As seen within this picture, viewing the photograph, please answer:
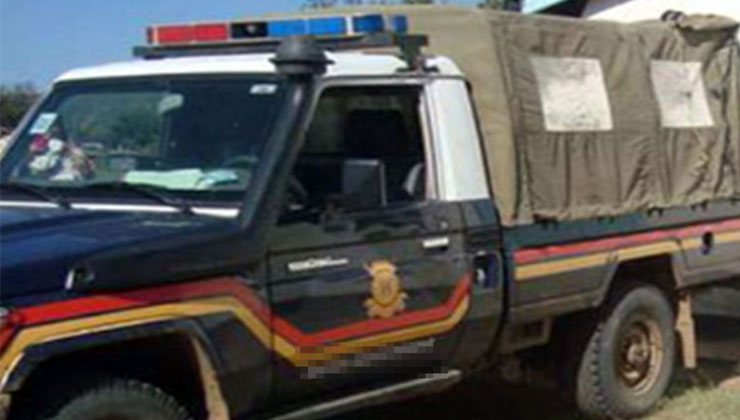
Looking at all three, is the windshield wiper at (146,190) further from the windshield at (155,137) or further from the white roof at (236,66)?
the white roof at (236,66)

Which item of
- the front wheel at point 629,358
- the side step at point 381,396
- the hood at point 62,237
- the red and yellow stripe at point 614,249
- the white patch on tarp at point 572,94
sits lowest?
the front wheel at point 629,358

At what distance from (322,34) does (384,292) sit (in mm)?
1218

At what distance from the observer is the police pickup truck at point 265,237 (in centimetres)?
467

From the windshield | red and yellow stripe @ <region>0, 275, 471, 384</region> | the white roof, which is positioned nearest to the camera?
red and yellow stripe @ <region>0, 275, 471, 384</region>

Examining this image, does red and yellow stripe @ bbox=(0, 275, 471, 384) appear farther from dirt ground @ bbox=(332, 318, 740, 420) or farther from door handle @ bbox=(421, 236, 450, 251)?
dirt ground @ bbox=(332, 318, 740, 420)

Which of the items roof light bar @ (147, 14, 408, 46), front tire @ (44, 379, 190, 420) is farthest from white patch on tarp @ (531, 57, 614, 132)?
front tire @ (44, 379, 190, 420)

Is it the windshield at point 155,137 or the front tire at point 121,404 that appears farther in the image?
the windshield at point 155,137

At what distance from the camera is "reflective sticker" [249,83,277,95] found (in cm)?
550

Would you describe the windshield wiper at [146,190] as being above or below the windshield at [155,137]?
below

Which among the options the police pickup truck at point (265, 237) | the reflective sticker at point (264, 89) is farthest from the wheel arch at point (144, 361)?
the reflective sticker at point (264, 89)

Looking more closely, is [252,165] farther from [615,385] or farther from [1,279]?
[615,385]

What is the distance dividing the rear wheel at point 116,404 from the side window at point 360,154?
2.93 ft

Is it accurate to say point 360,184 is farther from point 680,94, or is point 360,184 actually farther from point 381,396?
point 680,94

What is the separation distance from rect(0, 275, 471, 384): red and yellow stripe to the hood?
10cm
